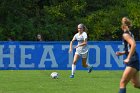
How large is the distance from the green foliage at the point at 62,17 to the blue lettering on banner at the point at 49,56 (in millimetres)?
14948

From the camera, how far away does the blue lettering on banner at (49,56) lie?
2412cm

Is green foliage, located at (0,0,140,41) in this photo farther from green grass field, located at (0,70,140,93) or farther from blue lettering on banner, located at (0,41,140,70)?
green grass field, located at (0,70,140,93)

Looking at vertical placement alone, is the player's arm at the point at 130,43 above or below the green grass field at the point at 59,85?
above

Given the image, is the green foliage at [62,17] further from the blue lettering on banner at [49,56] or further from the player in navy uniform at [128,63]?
the player in navy uniform at [128,63]

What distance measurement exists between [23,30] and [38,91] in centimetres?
2644

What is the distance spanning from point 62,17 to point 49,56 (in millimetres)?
19319

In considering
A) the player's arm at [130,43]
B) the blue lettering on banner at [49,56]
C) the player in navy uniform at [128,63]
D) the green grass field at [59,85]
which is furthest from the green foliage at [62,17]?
the player's arm at [130,43]

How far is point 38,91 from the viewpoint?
1456cm

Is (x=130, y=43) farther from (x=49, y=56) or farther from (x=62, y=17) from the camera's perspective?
(x=62, y=17)

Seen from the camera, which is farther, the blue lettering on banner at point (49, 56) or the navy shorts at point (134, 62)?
the blue lettering on banner at point (49, 56)

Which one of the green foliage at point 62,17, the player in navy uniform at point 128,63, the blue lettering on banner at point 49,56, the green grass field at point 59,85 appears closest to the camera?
the player in navy uniform at point 128,63

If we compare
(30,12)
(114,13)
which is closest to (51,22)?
(30,12)

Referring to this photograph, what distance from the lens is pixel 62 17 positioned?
143ft

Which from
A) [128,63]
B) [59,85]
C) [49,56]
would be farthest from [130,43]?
[49,56]
